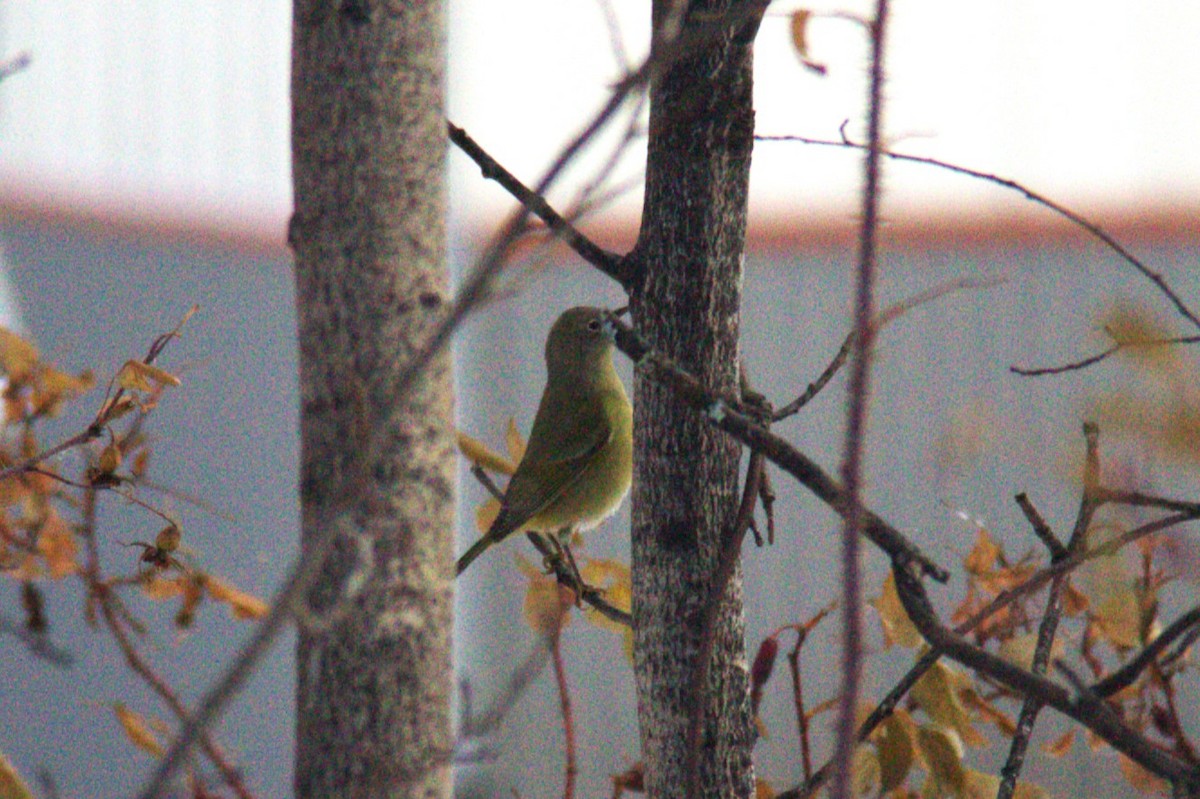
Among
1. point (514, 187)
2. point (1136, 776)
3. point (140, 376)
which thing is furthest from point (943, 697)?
point (140, 376)

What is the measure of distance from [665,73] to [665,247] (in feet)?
0.33

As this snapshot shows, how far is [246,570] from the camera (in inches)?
122

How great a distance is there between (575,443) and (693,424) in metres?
1.03

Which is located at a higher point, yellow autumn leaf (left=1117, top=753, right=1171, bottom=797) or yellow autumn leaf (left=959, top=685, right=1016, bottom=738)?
yellow autumn leaf (left=959, top=685, right=1016, bottom=738)

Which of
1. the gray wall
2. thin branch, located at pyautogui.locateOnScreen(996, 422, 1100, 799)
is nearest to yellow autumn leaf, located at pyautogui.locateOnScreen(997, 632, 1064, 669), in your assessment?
thin branch, located at pyautogui.locateOnScreen(996, 422, 1100, 799)

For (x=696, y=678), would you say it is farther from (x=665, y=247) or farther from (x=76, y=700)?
(x=76, y=700)

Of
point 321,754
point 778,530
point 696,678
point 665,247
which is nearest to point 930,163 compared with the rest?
point 665,247

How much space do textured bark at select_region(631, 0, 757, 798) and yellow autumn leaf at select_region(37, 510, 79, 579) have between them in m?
0.47

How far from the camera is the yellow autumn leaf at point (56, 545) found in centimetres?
88

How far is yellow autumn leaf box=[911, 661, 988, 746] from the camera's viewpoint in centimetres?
67

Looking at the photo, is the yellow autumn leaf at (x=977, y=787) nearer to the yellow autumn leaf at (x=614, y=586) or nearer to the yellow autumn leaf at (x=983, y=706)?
the yellow autumn leaf at (x=983, y=706)

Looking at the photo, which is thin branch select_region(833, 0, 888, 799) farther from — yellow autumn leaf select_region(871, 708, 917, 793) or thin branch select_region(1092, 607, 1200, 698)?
yellow autumn leaf select_region(871, 708, 917, 793)

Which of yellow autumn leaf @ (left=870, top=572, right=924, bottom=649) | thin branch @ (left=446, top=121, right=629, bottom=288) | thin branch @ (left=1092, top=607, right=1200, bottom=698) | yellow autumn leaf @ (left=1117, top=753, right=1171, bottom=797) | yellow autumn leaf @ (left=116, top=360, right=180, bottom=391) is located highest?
thin branch @ (left=446, top=121, right=629, bottom=288)

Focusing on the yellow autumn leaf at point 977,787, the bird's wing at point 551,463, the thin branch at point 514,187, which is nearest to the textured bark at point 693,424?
the thin branch at point 514,187
